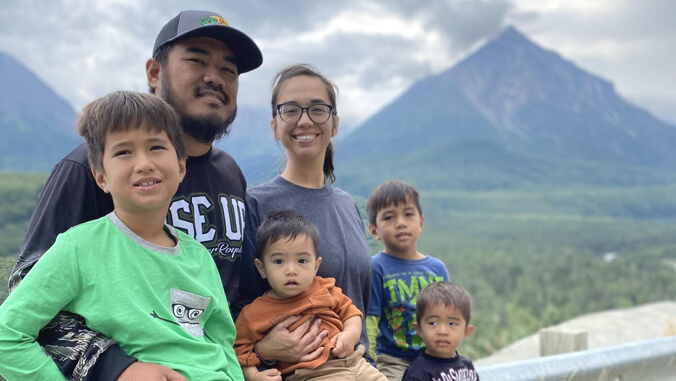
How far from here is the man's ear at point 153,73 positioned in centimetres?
274

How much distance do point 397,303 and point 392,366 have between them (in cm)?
33

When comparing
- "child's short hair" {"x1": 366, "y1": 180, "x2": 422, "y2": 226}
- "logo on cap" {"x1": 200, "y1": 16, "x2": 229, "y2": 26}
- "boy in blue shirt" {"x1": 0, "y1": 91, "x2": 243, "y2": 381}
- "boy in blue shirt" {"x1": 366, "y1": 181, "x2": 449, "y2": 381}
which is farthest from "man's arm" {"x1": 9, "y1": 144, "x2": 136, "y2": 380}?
"child's short hair" {"x1": 366, "y1": 180, "x2": 422, "y2": 226}

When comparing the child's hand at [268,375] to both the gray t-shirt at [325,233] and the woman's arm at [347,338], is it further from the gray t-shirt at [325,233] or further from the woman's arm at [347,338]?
the gray t-shirt at [325,233]

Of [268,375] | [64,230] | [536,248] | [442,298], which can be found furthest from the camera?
[536,248]

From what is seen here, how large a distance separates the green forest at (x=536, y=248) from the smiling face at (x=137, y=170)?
766 mm

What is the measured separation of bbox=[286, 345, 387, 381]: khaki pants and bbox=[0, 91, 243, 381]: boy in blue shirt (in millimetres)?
439

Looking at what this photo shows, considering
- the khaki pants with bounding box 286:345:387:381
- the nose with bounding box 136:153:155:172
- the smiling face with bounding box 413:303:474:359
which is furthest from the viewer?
the smiling face with bounding box 413:303:474:359

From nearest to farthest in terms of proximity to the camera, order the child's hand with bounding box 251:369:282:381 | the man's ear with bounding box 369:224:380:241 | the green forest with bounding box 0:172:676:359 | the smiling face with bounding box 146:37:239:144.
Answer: the child's hand with bounding box 251:369:282:381 → the smiling face with bounding box 146:37:239:144 → the man's ear with bounding box 369:224:380:241 → the green forest with bounding box 0:172:676:359

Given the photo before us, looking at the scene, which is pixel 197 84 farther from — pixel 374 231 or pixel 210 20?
pixel 374 231

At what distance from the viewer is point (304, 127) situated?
9.48 feet

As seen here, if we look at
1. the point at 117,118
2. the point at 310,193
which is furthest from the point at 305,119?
the point at 117,118

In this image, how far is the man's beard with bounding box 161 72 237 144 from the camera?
8.60 ft

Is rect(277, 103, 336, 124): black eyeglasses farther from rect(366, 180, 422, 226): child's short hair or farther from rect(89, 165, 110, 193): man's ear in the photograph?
rect(89, 165, 110, 193): man's ear

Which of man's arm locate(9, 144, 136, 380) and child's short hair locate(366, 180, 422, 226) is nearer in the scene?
man's arm locate(9, 144, 136, 380)
